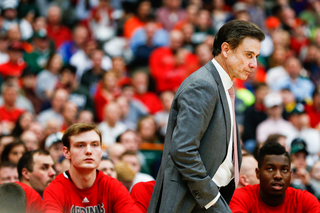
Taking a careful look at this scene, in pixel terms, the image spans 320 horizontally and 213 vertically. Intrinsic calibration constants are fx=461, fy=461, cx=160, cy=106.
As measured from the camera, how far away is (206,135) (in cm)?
277

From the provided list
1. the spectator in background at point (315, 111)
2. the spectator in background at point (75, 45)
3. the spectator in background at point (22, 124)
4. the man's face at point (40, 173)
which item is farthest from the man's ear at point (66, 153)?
the spectator in background at point (75, 45)

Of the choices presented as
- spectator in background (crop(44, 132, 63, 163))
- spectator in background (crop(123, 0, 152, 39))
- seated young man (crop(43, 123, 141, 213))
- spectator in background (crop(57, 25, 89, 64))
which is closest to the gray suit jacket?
seated young man (crop(43, 123, 141, 213))

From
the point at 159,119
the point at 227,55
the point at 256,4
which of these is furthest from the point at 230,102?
the point at 256,4

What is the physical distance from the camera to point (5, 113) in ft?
25.3

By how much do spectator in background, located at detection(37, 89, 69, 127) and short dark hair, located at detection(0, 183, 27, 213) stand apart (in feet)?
14.7

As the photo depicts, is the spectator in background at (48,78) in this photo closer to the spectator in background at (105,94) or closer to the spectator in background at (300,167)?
the spectator in background at (105,94)

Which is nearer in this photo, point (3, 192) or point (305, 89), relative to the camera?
point (3, 192)

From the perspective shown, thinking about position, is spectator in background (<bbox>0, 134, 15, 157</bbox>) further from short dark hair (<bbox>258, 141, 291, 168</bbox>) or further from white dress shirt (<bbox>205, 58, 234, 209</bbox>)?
white dress shirt (<bbox>205, 58, 234, 209</bbox>)

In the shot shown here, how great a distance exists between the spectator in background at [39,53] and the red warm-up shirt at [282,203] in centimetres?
638

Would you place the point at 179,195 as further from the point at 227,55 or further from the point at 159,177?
the point at 227,55

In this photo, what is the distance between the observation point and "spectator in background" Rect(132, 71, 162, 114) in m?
8.83

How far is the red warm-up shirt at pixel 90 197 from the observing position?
328cm

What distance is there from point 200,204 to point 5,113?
5.79 metres

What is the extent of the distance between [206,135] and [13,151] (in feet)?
10.9
